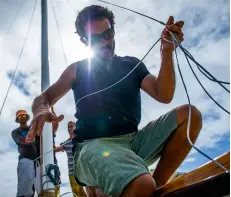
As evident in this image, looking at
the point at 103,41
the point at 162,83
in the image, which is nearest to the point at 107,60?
the point at 103,41

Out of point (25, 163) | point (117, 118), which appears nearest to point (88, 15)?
point (117, 118)

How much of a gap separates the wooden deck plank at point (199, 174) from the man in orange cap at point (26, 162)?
470cm

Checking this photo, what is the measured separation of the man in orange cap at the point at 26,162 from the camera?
602 centimetres

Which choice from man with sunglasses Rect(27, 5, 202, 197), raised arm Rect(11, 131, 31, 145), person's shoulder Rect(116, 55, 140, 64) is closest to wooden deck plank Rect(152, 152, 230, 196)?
man with sunglasses Rect(27, 5, 202, 197)

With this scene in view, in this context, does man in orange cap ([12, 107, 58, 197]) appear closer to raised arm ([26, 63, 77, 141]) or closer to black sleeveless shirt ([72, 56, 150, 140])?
raised arm ([26, 63, 77, 141])

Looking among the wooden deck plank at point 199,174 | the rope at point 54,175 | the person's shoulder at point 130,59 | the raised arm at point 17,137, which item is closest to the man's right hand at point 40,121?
the wooden deck plank at point 199,174

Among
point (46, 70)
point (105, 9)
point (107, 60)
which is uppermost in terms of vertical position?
point (46, 70)

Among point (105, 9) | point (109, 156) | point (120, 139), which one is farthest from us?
point (105, 9)

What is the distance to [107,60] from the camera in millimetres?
2449

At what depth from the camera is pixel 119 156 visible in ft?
5.57

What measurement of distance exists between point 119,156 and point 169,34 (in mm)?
836

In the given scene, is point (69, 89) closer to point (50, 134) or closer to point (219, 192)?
point (219, 192)

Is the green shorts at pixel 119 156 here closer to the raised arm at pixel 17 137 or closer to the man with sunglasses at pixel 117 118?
the man with sunglasses at pixel 117 118

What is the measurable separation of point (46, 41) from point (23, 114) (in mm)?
3135
